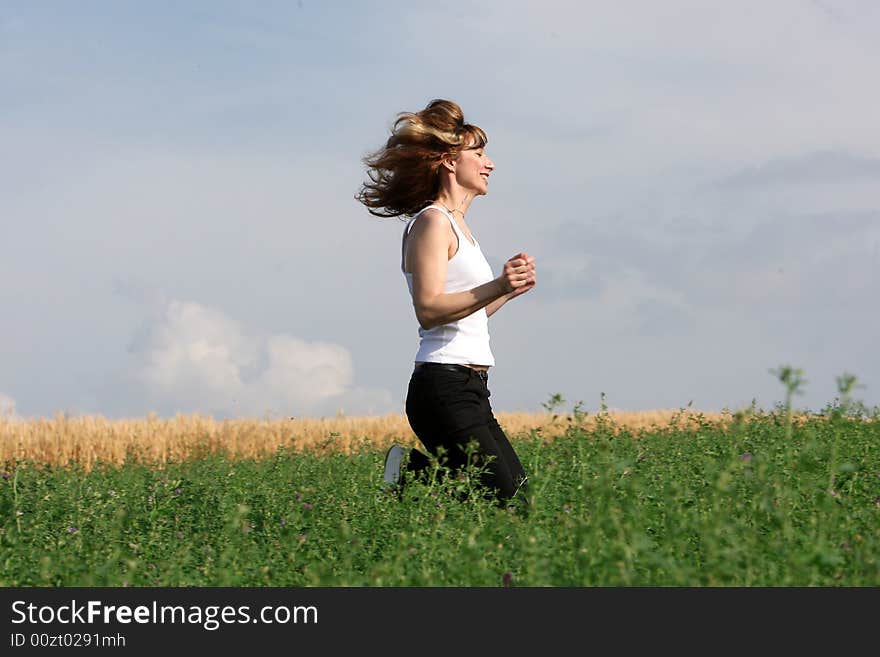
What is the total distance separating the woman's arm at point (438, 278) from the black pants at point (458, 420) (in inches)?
13.7

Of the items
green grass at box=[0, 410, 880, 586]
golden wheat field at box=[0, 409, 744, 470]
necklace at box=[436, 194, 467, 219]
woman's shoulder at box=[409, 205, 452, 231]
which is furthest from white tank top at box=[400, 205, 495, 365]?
golden wheat field at box=[0, 409, 744, 470]

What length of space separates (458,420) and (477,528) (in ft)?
3.79

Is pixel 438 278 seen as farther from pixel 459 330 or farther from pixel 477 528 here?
pixel 477 528

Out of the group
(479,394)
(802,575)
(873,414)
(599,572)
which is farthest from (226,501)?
(873,414)

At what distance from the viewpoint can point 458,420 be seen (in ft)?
20.4

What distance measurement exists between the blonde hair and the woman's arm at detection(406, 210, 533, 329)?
1.79 ft

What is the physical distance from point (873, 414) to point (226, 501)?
9084 millimetres

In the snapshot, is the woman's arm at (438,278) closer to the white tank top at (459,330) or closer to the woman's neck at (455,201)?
the white tank top at (459,330)

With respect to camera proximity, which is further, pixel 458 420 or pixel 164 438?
pixel 164 438

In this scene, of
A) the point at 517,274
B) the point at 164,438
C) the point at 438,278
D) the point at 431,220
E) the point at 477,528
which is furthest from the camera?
the point at 164,438

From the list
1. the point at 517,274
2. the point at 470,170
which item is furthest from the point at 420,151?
the point at 517,274

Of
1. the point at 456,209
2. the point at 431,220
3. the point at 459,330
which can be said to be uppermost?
the point at 456,209

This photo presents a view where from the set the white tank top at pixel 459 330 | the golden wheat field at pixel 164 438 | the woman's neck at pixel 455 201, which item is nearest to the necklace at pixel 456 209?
the woman's neck at pixel 455 201
